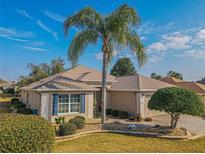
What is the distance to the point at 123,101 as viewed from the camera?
20453mm

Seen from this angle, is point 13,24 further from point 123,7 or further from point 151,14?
point 151,14

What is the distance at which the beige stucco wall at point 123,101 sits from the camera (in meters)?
19.3

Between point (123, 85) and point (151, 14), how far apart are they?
8.51 meters

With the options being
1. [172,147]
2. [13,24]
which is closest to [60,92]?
[13,24]

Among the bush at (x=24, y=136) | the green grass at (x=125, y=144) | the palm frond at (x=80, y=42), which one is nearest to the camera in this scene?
the bush at (x=24, y=136)

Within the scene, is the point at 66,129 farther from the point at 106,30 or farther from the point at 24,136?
the point at 106,30

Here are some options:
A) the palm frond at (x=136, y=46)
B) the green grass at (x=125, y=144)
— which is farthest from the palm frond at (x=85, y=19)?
the green grass at (x=125, y=144)

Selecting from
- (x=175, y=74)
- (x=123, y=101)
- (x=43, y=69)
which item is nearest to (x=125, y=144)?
(x=123, y=101)

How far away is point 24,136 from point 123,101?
50.5 feet

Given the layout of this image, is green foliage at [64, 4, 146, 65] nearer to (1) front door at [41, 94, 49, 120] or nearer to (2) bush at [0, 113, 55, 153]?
(1) front door at [41, 94, 49, 120]

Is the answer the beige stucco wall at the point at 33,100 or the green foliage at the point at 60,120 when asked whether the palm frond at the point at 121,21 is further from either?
the beige stucco wall at the point at 33,100

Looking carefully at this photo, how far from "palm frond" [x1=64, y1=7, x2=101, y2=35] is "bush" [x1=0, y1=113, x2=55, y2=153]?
9.76 metres

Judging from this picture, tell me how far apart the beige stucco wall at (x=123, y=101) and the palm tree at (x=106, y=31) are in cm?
503

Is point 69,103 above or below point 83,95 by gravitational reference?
below
